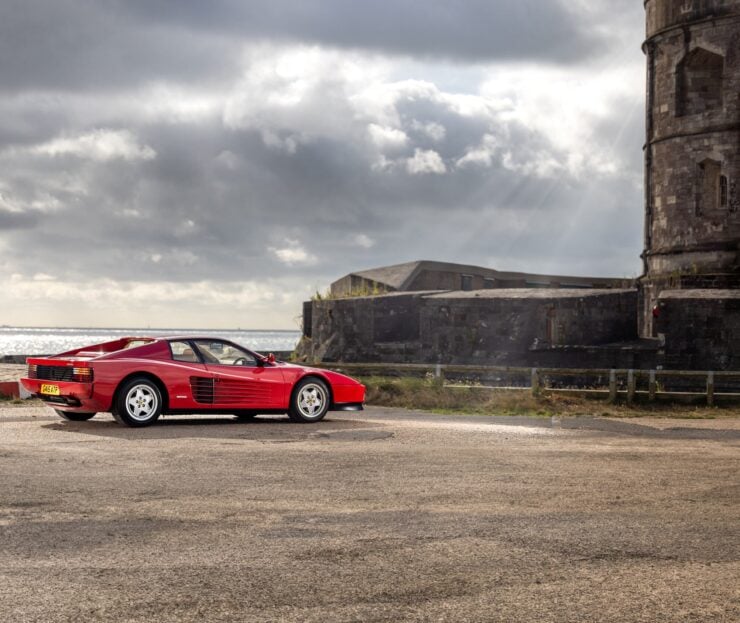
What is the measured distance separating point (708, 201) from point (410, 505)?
2715 cm

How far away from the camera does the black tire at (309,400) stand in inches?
577

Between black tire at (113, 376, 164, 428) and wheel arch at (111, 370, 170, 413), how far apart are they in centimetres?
2

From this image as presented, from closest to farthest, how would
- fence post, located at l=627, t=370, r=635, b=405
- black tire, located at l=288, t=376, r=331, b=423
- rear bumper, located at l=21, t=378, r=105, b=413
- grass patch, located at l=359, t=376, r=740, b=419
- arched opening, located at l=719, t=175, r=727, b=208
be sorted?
rear bumper, located at l=21, t=378, r=105, b=413
black tire, located at l=288, t=376, r=331, b=423
grass patch, located at l=359, t=376, r=740, b=419
fence post, located at l=627, t=370, r=635, b=405
arched opening, located at l=719, t=175, r=727, b=208

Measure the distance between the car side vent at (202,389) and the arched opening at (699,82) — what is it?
76.7 ft

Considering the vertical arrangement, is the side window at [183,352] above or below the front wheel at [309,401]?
above

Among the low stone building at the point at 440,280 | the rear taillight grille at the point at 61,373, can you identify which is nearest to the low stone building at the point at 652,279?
the low stone building at the point at 440,280

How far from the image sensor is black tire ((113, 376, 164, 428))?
13.4m

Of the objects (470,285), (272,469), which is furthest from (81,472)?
(470,285)

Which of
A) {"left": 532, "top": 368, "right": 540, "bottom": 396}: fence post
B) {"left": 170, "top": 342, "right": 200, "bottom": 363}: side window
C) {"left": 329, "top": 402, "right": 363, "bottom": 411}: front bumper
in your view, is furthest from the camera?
{"left": 532, "top": 368, "right": 540, "bottom": 396}: fence post

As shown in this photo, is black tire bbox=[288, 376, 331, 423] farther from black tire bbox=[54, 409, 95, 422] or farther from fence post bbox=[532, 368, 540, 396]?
fence post bbox=[532, 368, 540, 396]

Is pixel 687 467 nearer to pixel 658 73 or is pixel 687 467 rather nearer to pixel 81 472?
pixel 81 472

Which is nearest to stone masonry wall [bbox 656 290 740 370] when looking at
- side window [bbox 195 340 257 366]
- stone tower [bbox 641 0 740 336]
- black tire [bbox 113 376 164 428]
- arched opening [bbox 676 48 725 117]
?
stone tower [bbox 641 0 740 336]

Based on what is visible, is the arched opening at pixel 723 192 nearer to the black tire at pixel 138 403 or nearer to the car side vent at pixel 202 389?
the car side vent at pixel 202 389

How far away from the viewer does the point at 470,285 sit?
39.3 metres
